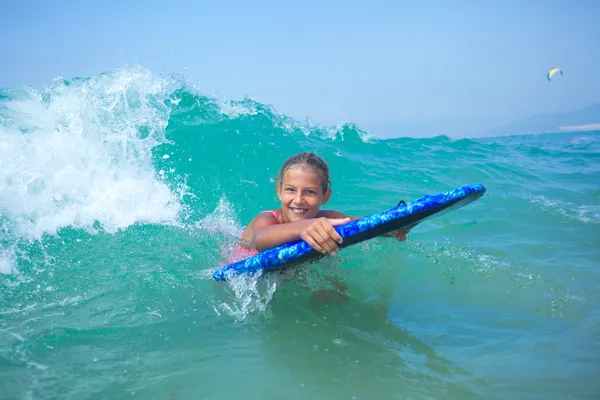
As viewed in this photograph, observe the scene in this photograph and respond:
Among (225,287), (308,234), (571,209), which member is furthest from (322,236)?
(571,209)

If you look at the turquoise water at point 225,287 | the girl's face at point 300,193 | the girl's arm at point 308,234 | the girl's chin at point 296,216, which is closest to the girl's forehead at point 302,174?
the girl's face at point 300,193

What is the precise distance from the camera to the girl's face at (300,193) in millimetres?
3789

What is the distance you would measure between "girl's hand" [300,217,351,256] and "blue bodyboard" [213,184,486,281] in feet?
0.43

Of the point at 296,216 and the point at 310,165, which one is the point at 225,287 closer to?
the point at 296,216

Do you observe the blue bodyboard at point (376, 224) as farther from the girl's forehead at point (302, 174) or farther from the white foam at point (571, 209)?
the white foam at point (571, 209)

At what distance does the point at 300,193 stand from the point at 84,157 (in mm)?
4094

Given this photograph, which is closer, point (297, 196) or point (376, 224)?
point (376, 224)

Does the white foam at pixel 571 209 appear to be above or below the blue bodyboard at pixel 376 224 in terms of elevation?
below

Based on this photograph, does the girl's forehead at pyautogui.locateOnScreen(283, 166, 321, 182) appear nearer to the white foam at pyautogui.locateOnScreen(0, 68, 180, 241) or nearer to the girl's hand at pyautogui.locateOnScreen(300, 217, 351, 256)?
the girl's hand at pyautogui.locateOnScreen(300, 217, 351, 256)

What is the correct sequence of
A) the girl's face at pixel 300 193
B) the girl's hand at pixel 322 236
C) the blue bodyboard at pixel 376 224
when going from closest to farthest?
1. the girl's hand at pixel 322 236
2. the blue bodyboard at pixel 376 224
3. the girl's face at pixel 300 193

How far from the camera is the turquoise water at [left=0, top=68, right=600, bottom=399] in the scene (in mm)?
2498

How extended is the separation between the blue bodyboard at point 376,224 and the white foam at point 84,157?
3273 mm

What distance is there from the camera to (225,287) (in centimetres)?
366

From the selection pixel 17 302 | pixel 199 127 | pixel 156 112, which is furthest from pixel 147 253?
pixel 199 127
